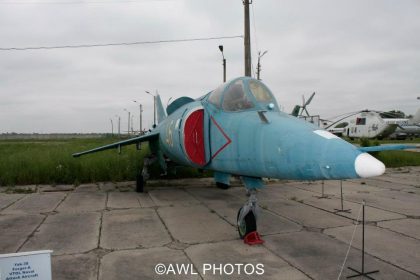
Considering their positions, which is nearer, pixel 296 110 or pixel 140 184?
pixel 296 110

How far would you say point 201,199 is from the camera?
33.0ft

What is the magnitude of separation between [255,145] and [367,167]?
1.77 m

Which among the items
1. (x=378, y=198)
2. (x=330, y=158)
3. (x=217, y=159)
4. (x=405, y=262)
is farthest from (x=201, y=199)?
(x=330, y=158)

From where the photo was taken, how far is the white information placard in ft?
9.50

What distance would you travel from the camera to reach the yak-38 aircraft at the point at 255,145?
382 centimetres

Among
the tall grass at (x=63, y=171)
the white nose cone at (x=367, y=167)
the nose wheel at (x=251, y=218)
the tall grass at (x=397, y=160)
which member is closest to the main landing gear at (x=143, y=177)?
the tall grass at (x=63, y=171)

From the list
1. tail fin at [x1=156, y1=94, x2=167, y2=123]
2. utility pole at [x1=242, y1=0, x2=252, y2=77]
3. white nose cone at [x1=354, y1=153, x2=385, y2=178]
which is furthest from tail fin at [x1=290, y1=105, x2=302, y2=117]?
tail fin at [x1=156, y1=94, x2=167, y2=123]

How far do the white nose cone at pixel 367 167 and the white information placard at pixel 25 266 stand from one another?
9.73 ft

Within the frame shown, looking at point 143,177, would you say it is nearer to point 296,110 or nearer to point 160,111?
point 160,111

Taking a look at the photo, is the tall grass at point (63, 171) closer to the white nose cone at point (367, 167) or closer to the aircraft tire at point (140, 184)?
the aircraft tire at point (140, 184)

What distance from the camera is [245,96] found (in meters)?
5.84

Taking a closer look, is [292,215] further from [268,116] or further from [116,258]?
[116,258]

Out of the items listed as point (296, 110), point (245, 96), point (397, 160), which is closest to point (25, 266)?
point (245, 96)

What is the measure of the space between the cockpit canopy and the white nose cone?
213 cm
